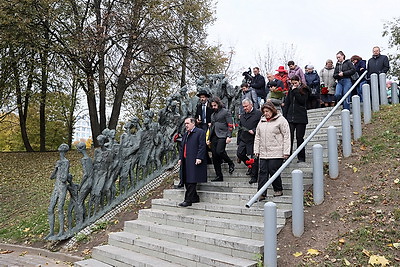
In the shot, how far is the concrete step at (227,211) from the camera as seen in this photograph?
17.3ft

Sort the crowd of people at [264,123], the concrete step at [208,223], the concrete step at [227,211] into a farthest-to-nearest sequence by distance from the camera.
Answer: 1. the crowd of people at [264,123]
2. the concrete step at [227,211]
3. the concrete step at [208,223]

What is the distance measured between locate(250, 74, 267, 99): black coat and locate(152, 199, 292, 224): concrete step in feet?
13.9

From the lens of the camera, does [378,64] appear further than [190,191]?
Yes

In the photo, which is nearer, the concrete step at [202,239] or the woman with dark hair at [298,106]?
the concrete step at [202,239]

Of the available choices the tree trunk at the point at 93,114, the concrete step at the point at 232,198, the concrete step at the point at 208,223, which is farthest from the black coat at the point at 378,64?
the tree trunk at the point at 93,114

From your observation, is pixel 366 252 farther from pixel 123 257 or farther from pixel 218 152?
pixel 123 257

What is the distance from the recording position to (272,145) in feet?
18.3

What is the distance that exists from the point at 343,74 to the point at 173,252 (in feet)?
20.6

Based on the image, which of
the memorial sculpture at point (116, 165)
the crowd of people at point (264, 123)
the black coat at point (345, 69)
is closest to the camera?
the crowd of people at point (264, 123)

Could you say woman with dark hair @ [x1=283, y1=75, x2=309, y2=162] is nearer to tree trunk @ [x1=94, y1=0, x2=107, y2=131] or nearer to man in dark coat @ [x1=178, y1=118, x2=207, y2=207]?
man in dark coat @ [x1=178, y1=118, x2=207, y2=207]

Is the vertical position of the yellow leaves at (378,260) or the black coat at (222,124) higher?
the black coat at (222,124)

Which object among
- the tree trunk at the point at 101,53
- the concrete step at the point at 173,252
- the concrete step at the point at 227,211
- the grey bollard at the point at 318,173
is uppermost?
the tree trunk at the point at 101,53

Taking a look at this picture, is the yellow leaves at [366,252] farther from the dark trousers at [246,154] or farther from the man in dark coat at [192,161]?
the man in dark coat at [192,161]

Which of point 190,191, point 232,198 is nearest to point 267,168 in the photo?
point 232,198
